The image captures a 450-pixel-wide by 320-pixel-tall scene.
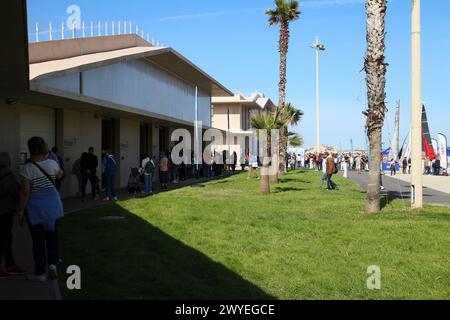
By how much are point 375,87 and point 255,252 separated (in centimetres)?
709

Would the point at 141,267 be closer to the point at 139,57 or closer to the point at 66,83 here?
the point at 66,83

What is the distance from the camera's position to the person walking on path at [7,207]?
21.2ft

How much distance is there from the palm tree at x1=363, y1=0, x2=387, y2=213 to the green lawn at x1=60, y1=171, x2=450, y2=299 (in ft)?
2.64

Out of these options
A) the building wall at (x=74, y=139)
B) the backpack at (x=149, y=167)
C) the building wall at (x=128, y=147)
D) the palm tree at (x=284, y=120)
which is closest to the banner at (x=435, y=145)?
the palm tree at (x=284, y=120)

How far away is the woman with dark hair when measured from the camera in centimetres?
623

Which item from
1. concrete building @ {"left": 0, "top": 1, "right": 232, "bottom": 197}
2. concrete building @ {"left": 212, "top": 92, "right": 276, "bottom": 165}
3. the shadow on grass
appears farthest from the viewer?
concrete building @ {"left": 212, "top": 92, "right": 276, "bottom": 165}

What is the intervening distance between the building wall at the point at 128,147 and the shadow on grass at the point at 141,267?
12091 mm

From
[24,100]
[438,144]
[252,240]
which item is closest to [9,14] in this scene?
[252,240]

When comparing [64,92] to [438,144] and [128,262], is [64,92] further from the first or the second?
[438,144]

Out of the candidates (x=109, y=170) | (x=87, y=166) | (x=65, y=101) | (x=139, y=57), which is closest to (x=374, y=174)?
(x=109, y=170)

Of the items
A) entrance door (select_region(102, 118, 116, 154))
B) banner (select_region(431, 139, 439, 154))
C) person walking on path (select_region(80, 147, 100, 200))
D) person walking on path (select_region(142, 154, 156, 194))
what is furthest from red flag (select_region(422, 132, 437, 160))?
person walking on path (select_region(80, 147, 100, 200))

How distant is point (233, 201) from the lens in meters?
16.2

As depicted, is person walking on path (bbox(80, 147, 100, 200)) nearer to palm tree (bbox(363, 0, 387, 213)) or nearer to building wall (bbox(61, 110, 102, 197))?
building wall (bbox(61, 110, 102, 197))
